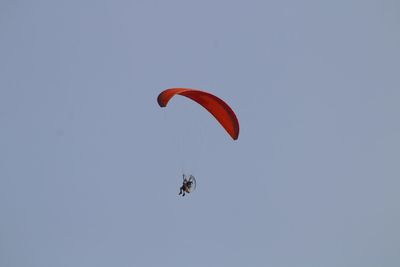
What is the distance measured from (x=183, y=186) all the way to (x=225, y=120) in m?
4.16

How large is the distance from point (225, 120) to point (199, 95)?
2.24m

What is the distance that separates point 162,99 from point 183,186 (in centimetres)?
567

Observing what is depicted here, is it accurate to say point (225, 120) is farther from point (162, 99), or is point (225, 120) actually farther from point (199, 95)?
point (162, 99)

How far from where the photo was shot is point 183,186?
4319cm

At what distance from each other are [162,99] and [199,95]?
340 cm

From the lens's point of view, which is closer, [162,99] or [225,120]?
[162,99]

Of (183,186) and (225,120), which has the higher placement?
(225,120)

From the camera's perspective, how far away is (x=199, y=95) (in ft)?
140

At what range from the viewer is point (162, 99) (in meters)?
39.8

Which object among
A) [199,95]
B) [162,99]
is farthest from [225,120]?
[162,99]

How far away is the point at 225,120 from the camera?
43.8 m

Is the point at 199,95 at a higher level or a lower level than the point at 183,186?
higher

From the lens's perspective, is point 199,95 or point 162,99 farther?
point 199,95
